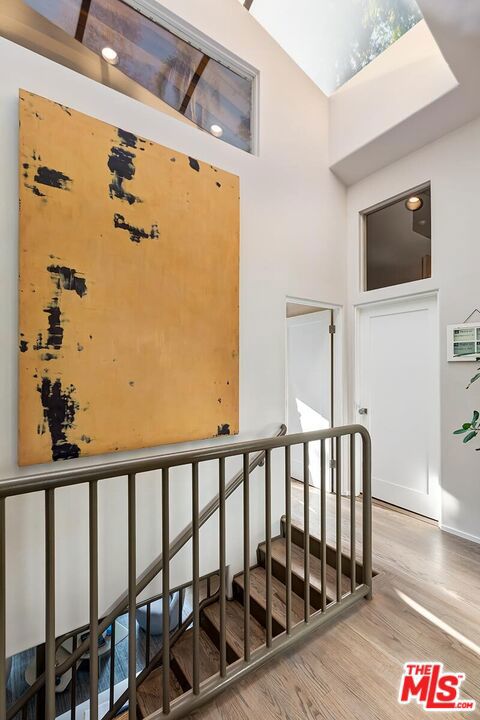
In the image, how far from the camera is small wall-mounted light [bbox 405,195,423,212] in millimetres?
3004

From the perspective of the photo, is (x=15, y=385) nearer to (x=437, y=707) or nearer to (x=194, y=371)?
Answer: (x=194, y=371)

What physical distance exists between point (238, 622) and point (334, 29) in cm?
471

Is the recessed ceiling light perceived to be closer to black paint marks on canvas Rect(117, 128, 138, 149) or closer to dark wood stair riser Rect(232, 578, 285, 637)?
black paint marks on canvas Rect(117, 128, 138, 149)

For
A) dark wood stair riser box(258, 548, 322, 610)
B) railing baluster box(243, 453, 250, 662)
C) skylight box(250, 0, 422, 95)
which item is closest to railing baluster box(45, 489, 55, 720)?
railing baluster box(243, 453, 250, 662)

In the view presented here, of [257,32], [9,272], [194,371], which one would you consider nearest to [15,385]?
[9,272]

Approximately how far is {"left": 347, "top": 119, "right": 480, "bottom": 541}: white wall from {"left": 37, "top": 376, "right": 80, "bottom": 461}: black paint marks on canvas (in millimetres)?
2709

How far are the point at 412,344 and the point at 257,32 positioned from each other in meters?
2.89

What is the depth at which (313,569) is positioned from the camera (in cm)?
232

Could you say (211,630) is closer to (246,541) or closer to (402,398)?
(246,541)

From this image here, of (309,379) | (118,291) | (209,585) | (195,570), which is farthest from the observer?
(309,379)

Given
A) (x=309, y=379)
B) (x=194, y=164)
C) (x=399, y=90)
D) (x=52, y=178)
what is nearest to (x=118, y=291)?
(x=52, y=178)

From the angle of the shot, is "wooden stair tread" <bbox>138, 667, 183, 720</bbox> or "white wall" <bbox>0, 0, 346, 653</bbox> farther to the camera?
"wooden stair tread" <bbox>138, 667, 183, 720</bbox>

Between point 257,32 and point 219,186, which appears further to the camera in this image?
point 257,32

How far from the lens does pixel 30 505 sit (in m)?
1.79
